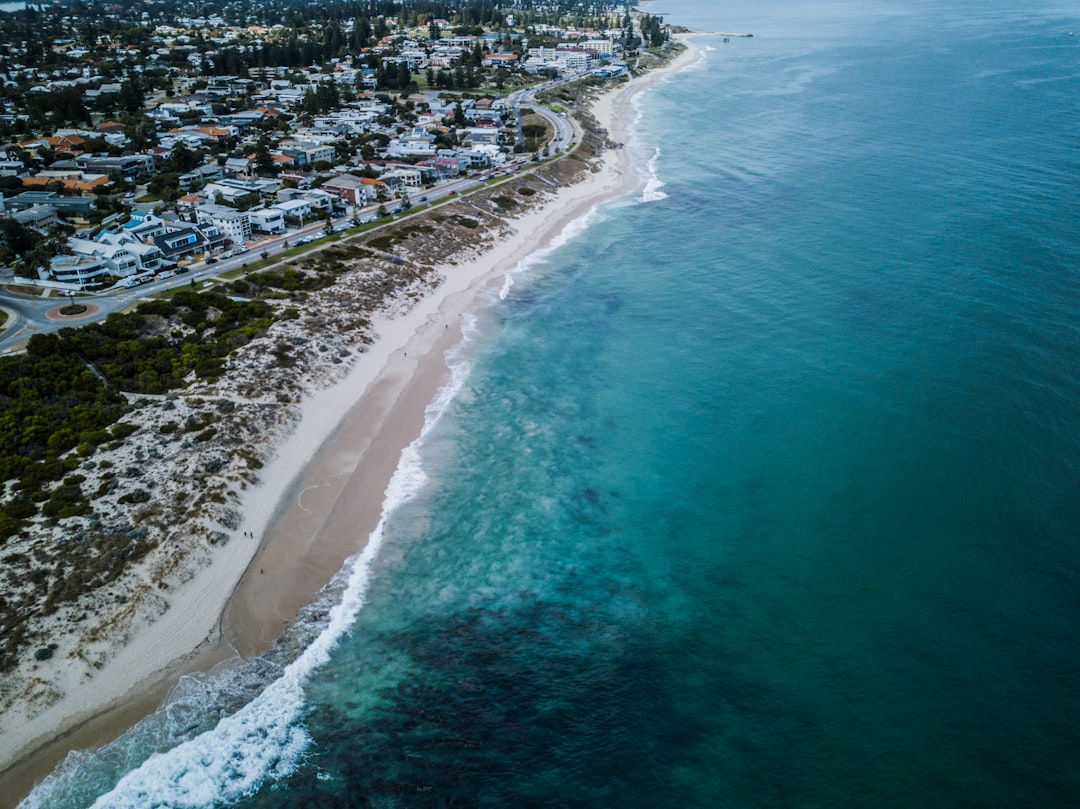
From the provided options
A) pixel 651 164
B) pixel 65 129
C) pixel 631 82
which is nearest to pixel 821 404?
pixel 651 164

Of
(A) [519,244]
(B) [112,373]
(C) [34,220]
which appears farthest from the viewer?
(A) [519,244]

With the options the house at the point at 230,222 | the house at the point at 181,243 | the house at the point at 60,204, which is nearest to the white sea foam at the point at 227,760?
the house at the point at 181,243

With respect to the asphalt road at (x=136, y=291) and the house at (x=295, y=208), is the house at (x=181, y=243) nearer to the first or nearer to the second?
the asphalt road at (x=136, y=291)

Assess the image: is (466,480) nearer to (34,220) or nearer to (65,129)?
(34,220)

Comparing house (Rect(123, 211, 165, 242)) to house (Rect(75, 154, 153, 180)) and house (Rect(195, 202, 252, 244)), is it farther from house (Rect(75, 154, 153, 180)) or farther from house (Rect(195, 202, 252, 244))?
house (Rect(75, 154, 153, 180))

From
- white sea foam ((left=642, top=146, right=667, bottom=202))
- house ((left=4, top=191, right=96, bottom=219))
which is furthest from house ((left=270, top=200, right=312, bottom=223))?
white sea foam ((left=642, top=146, right=667, bottom=202))

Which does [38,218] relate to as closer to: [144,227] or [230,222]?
[144,227]

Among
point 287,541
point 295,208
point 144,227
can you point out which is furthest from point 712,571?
point 295,208
